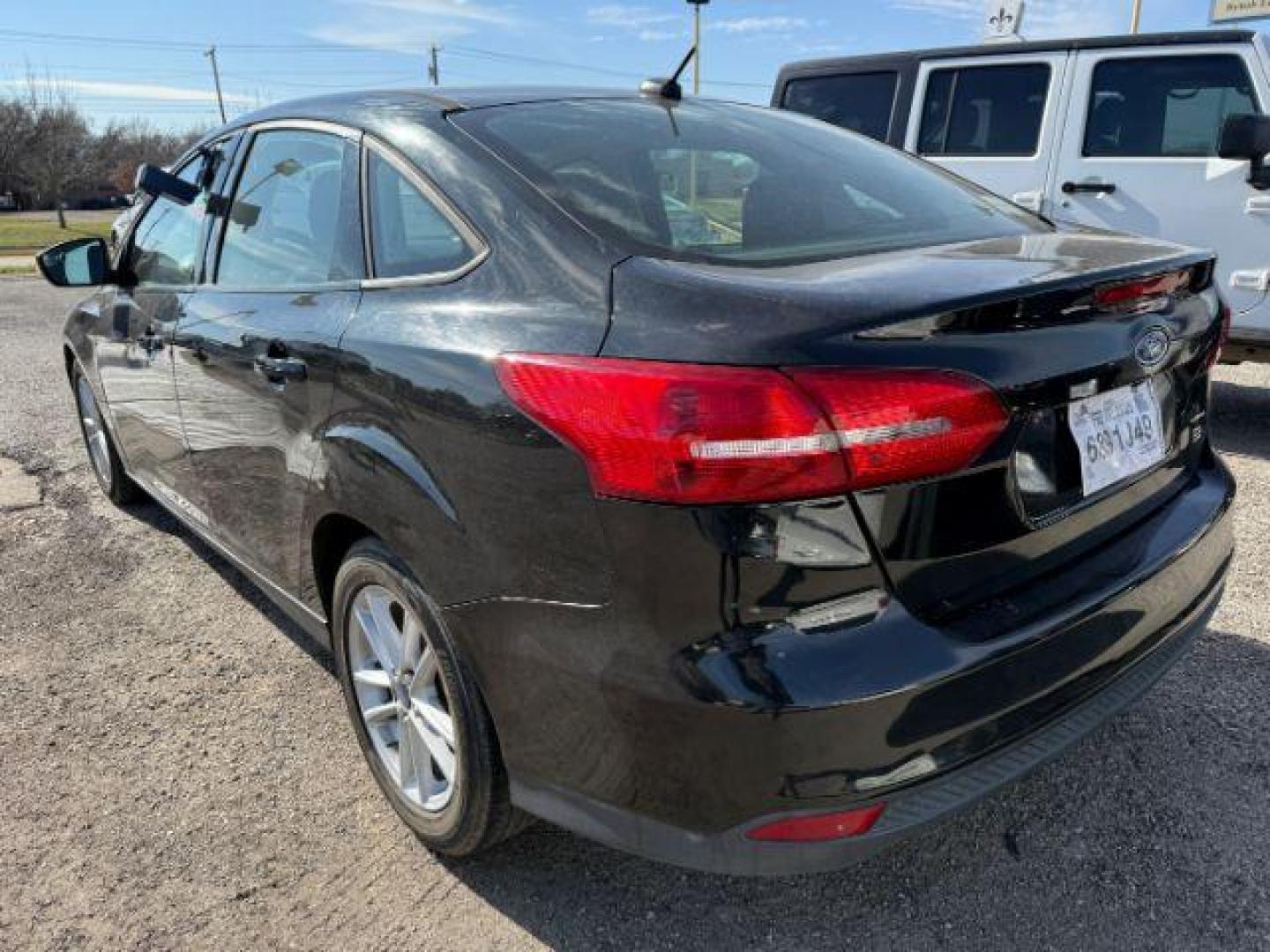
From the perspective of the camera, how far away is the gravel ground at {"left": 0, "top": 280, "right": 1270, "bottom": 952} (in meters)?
2.03

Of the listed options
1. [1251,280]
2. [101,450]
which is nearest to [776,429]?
[101,450]

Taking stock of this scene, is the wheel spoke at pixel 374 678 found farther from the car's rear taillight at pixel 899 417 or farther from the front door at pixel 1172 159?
the front door at pixel 1172 159

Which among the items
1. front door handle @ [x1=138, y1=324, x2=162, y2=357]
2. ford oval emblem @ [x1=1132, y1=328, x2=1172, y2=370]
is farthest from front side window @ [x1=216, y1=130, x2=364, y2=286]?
ford oval emblem @ [x1=1132, y1=328, x2=1172, y2=370]

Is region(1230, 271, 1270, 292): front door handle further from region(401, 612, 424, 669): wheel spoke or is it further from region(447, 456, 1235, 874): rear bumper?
region(401, 612, 424, 669): wheel spoke

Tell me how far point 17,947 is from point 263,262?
173cm

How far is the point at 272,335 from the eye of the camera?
2436 millimetres

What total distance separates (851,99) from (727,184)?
4.95 metres

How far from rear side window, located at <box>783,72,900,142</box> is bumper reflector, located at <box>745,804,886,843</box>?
18.8ft

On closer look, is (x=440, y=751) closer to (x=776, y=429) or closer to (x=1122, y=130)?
(x=776, y=429)

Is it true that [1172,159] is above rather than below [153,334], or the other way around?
above

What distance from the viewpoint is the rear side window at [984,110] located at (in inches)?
230

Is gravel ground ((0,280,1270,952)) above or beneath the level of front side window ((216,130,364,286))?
beneath

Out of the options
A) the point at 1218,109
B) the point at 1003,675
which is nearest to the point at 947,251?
the point at 1003,675

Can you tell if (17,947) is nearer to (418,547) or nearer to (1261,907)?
(418,547)
